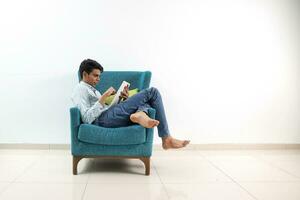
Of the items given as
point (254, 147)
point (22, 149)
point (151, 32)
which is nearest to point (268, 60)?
point (254, 147)

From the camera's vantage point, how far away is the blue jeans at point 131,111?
2.82 metres

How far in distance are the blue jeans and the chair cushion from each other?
143 millimetres

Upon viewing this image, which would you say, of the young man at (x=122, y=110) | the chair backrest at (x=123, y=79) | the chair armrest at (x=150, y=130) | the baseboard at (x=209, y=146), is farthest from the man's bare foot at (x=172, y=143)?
the baseboard at (x=209, y=146)

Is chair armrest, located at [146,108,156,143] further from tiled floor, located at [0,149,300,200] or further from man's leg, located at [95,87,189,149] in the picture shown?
tiled floor, located at [0,149,300,200]

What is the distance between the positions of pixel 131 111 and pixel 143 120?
0.85 ft

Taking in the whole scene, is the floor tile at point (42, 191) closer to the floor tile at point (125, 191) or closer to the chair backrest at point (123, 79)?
the floor tile at point (125, 191)

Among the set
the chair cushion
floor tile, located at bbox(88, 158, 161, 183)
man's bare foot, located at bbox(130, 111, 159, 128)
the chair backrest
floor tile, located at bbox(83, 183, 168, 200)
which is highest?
the chair backrest

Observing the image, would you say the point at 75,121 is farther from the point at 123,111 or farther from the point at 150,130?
the point at 150,130

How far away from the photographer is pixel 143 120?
8.59 ft

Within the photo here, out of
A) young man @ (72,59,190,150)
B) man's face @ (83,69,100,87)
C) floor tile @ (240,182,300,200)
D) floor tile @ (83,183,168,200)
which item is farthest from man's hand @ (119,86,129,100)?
floor tile @ (240,182,300,200)

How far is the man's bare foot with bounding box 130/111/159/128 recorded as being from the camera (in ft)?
8.40

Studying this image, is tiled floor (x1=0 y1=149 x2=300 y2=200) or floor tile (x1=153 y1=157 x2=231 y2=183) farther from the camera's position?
floor tile (x1=153 y1=157 x2=231 y2=183)

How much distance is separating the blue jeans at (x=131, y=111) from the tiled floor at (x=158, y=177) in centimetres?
43

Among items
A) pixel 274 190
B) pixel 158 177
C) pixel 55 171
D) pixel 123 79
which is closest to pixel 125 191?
pixel 158 177
